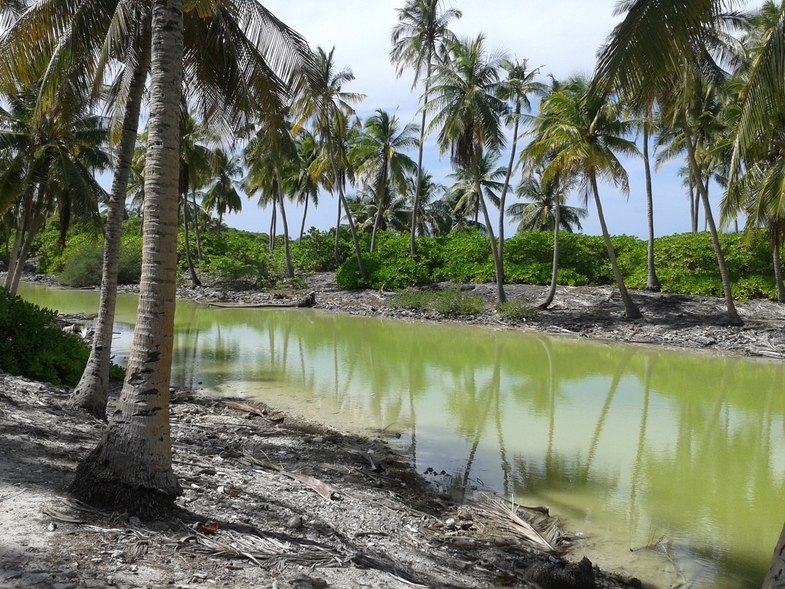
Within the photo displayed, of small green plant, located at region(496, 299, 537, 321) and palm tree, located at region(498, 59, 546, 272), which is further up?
palm tree, located at region(498, 59, 546, 272)

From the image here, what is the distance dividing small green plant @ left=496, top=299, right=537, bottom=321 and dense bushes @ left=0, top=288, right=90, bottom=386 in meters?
18.7

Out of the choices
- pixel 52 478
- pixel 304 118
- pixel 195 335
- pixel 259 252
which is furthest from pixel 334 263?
pixel 52 478

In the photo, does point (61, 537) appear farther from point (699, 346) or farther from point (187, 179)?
point (187, 179)

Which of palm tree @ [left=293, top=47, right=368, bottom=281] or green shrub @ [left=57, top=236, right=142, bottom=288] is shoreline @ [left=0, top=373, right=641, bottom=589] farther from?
green shrub @ [left=57, top=236, right=142, bottom=288]

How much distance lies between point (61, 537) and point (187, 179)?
28.5m

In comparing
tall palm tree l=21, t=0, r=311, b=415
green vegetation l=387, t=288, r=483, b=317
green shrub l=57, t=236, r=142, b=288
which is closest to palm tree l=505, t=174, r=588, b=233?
green vegetation l=387, t=288, r=483, b=317

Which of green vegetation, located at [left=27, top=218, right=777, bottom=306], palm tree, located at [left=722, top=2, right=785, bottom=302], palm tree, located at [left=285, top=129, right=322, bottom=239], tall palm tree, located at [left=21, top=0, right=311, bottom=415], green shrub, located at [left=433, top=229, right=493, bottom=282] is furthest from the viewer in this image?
palm tree, located at [left=285, top=129, right=322, bottom=239]

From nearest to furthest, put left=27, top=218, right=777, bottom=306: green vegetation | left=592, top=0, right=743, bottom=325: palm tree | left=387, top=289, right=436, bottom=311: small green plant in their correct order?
left=592, top=0, right=743, bottom=325: palm tree → left=27, top=218, right=777, bottom=306: green vegetation → left=387, top=289, right=436, bottom=311: small green plant

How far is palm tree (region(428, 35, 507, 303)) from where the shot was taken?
1027 inches

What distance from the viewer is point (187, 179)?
3047 cm

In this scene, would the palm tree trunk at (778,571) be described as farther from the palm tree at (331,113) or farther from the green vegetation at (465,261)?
the green vegetation at (465,261)

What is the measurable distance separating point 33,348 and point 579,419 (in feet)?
31.8

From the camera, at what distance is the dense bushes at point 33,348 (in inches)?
392

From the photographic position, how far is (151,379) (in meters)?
4.72
